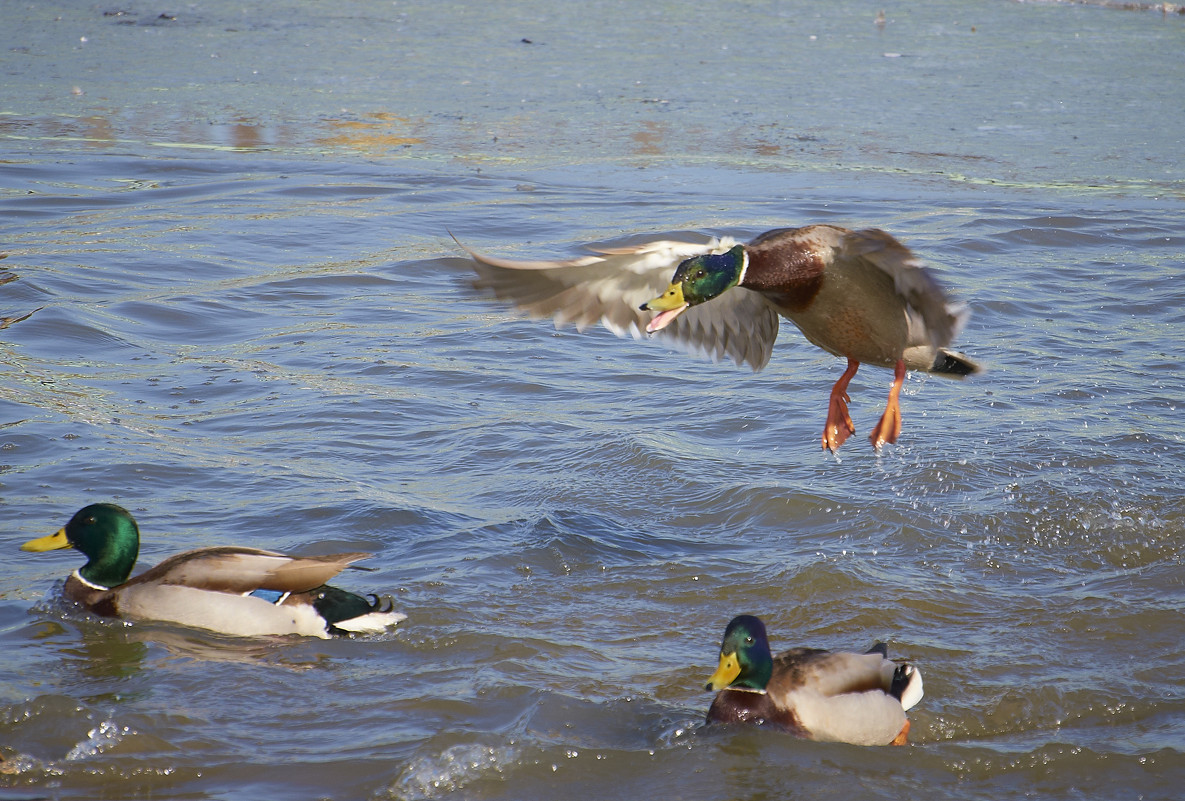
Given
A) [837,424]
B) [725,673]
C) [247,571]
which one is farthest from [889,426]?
[247,571]

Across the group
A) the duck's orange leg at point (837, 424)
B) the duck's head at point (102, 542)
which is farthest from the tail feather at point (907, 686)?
the duck's head at point (102, 542)

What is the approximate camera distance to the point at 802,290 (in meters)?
4.46

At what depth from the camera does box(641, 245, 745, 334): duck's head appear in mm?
4035

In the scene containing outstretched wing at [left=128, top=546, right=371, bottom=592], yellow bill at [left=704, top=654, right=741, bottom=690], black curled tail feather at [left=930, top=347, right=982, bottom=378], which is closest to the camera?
yellow bill at [left=704, top=654, right=741, bottom=690]

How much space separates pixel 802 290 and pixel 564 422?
1623mm

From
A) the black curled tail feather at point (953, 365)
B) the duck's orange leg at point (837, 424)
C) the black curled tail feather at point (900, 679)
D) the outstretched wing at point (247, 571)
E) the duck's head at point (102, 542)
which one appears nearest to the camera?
the black curled tail feather at point (900, 679)

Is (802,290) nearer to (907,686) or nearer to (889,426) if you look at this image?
(889,426)

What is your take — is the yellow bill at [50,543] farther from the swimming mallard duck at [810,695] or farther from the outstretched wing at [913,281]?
the outstretched wing at [913,281]

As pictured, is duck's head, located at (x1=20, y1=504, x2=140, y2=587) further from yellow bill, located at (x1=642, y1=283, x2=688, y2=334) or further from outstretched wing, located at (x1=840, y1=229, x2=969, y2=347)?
outstretched wing, located at (x1=840, y1=229, x2=969, y2=347)

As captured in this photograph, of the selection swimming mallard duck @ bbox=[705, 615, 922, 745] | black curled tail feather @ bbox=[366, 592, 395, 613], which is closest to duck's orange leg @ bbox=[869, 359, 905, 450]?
swimming mallard duck @ bbox=[705, 615, 922, 745]

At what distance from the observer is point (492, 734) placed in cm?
331

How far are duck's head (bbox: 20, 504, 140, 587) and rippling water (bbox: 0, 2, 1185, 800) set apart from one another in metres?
0.18

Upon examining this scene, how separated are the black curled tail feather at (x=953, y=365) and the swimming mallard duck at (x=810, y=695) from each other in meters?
1.63

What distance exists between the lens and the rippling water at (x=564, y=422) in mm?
3398
